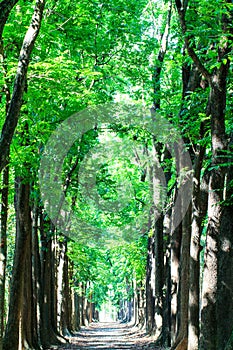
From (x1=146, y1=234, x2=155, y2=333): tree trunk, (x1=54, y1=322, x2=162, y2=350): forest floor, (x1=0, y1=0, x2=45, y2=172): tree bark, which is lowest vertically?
(x1=54, y1=322, x2=162, y2=350): forest floor

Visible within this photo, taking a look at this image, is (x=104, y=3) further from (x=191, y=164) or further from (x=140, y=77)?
(x=191, y=164)

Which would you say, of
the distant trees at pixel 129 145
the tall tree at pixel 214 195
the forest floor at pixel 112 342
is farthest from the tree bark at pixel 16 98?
the forest floor at pixel 112 342

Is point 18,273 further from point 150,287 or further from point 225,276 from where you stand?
point 150,287

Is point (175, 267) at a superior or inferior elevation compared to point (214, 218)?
inferior

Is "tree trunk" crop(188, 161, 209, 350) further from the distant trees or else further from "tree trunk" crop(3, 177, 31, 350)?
"tree trunk" crop(3, 177, 31, 350)

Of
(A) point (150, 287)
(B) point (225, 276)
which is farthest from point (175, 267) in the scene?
(A) point (150, 287)

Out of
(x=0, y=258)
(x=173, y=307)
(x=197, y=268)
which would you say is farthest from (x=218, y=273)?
(x=173, y=307)

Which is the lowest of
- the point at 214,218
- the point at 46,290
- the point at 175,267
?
the point at 46,290

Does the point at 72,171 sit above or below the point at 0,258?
above

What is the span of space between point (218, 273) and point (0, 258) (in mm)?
7636

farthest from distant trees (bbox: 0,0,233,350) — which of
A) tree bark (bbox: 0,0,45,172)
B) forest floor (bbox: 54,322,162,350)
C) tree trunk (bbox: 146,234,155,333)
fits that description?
forest floor (bbox: 54,322,162,350)

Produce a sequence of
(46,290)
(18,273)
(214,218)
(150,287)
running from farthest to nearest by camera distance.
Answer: (150,287) < (46,290) < (18,273) < (214,218)

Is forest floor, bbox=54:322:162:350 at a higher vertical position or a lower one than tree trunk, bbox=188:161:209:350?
lower

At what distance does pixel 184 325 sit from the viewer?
54.0 feet
